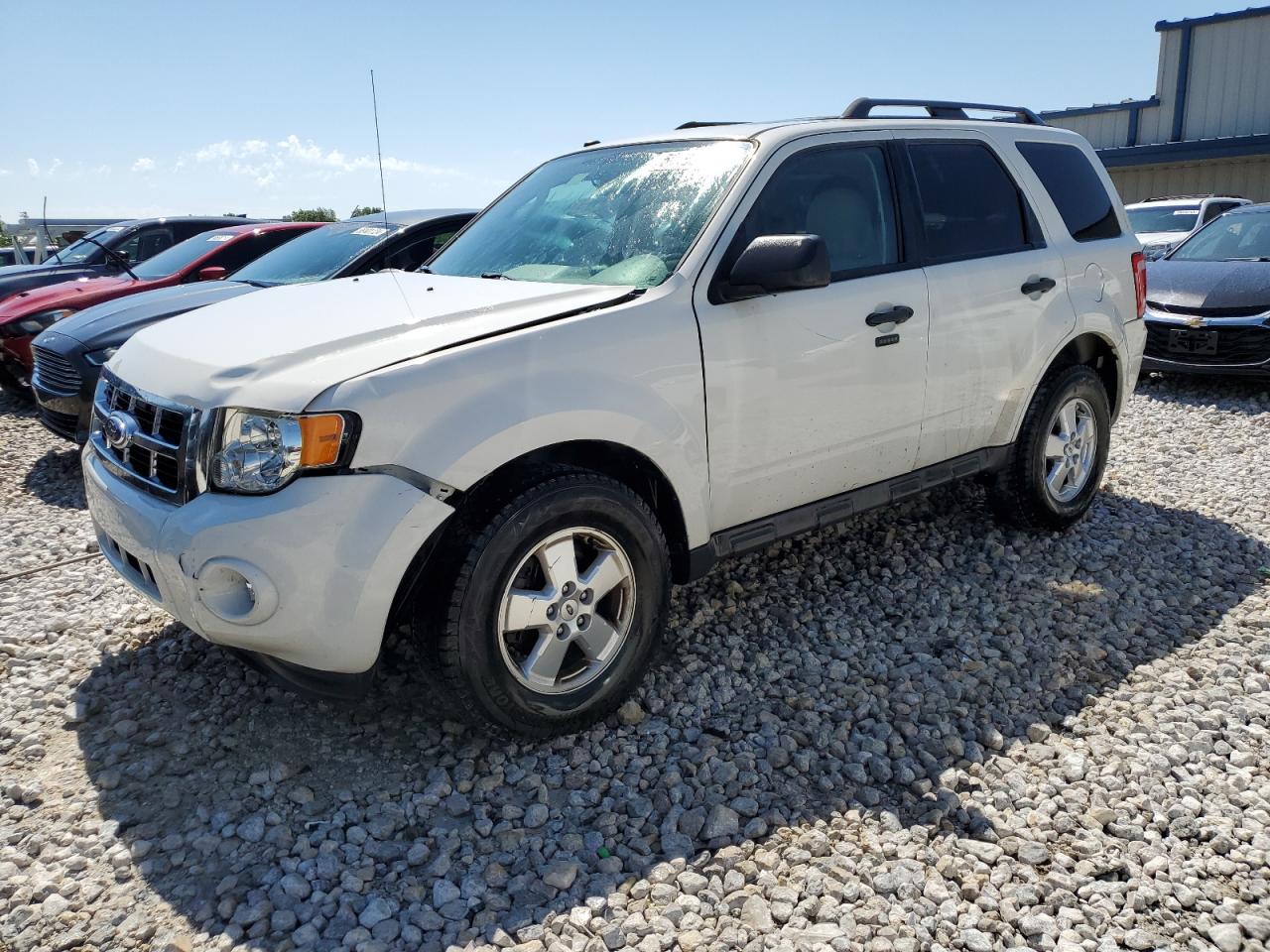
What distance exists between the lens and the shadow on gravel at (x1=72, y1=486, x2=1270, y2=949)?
8.72 feet

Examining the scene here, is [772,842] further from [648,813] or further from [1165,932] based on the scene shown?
[1165,932]

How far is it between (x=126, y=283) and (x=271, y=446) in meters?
6.64

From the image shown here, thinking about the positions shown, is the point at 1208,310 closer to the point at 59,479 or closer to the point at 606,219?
the point at 606,219

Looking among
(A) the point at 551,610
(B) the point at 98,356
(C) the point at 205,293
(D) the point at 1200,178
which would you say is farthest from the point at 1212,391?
(D) the point at 1200,178

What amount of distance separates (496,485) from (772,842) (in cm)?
131

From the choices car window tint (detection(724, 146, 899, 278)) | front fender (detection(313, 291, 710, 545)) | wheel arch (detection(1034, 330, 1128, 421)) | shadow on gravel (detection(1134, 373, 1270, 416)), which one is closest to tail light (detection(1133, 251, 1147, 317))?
wheel arch (detection(1034, 330, 1128, 421))

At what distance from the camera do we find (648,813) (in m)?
2.92

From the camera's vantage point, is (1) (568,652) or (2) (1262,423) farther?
(2) (1262,423)

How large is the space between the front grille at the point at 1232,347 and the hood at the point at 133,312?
744 cm

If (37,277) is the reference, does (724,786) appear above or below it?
below

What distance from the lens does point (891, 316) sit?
3822 millimetres

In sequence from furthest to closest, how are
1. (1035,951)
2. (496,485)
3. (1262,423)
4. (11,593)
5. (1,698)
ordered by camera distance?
(1262,423) < (11,593) < (1,698) < (496,485) < (1035,951)

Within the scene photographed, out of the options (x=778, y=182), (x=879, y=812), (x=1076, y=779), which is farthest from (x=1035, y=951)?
(x=778, y=182)

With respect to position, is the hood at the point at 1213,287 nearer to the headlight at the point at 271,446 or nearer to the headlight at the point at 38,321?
the headlight at the point at 271,446
